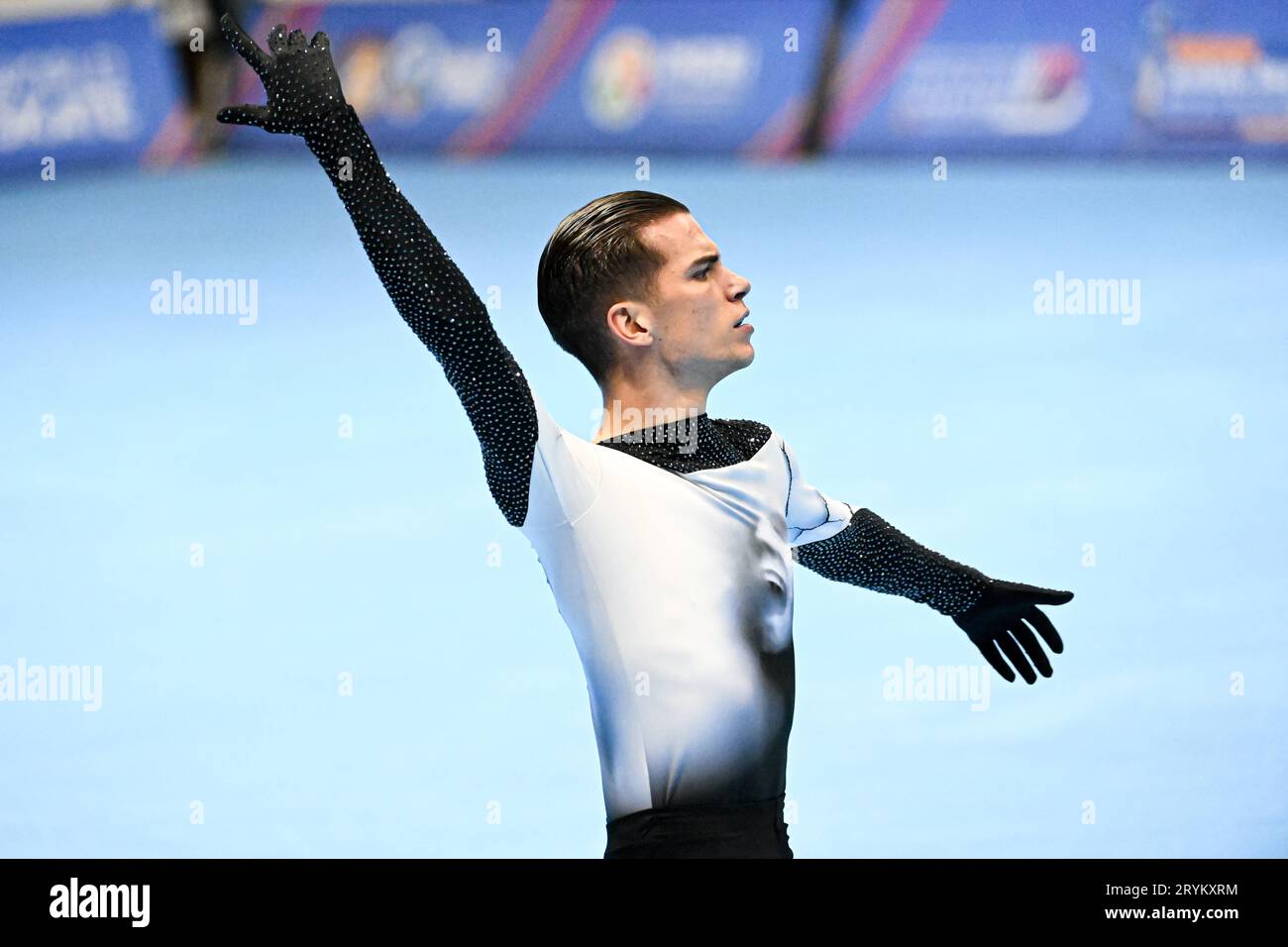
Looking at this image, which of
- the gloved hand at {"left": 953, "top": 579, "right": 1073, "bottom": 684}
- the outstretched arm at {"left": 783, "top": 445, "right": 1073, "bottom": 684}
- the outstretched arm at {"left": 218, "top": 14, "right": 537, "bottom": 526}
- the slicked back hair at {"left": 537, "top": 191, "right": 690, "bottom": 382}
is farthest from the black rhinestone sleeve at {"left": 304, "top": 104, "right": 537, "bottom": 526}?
the gloved hand at {"left": 953, "top": 579, "right": 1073, "bottom": 684}

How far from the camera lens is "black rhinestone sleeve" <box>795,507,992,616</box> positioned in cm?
424

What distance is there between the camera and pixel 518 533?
6.95 metres

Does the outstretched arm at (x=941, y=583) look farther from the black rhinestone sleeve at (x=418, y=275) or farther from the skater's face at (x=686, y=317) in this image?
the black rhinestone sleeve at (x=418, y=275)

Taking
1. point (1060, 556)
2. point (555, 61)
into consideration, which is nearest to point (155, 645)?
point (1060, 556)

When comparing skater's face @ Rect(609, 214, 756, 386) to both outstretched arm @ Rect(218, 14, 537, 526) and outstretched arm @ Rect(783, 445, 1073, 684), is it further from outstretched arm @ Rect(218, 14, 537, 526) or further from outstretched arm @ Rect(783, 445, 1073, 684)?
outstretched arm @ Rect(783, 445, 1073, 684)

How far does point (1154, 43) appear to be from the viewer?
32.1 feet

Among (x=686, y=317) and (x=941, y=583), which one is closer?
(x=686, y=317)

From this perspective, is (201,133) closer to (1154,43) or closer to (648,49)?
(648,49)

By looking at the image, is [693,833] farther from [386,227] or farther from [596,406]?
[596,406]

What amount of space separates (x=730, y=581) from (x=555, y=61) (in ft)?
22.9

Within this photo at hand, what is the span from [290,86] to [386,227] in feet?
1.04

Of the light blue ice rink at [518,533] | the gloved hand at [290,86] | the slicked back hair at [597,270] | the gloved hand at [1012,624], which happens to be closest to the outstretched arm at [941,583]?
the gloved hand at [1012,624]

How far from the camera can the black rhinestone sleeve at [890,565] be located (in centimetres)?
424

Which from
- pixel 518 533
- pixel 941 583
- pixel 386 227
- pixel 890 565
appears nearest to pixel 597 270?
pixel 386 227
